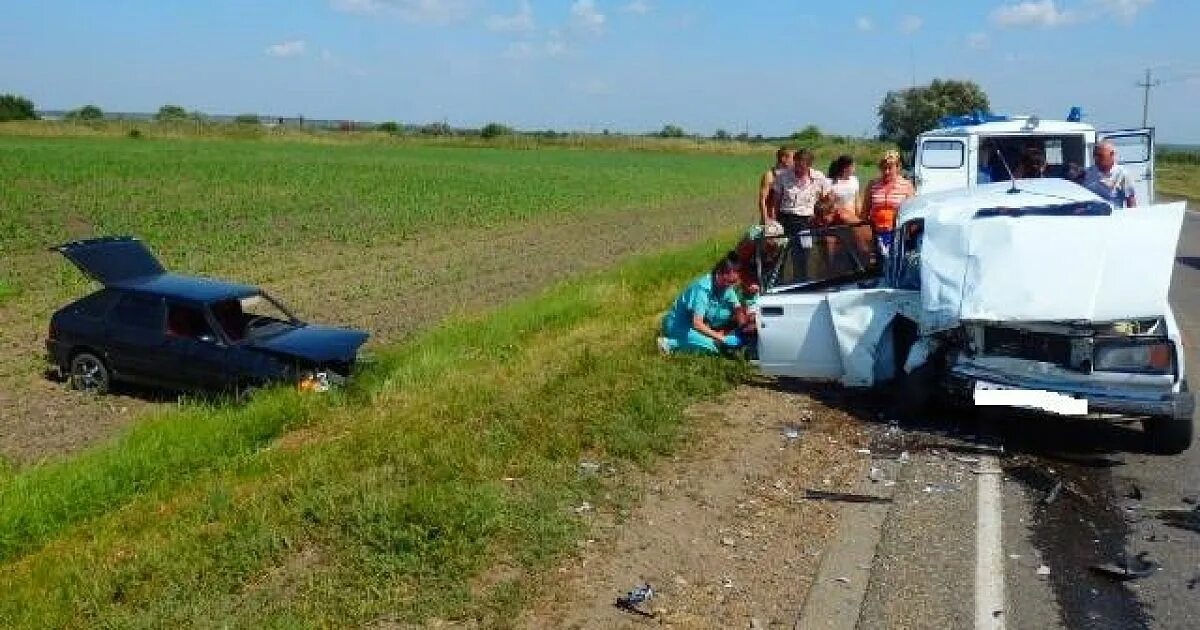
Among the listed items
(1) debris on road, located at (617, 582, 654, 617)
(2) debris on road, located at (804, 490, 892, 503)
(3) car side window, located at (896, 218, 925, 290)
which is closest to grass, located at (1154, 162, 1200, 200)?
(3) car side window, located at (896, 218, 925, 290)

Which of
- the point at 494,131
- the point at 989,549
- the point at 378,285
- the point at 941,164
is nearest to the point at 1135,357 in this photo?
the point at 989,549

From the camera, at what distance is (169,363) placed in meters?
10.5

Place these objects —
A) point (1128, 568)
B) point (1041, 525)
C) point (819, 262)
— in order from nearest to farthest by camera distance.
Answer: point (1128, 568) < point (1041, 525) < point (819, 262)

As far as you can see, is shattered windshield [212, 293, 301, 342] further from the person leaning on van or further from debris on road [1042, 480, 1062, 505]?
debris on road [1042, 480, 1062, 505]

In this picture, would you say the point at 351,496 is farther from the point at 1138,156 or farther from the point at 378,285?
the point at 1138,156

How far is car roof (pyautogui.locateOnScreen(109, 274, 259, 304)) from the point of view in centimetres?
1081

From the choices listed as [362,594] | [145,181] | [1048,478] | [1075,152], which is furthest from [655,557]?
[145,181]

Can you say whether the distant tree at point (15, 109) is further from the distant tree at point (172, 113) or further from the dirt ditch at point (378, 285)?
the dirt ditch at point (378, 285)

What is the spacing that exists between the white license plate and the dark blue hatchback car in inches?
237

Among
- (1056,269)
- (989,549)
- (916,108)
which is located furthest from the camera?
(916,108)

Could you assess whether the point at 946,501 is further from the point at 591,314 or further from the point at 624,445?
the point at 591,314

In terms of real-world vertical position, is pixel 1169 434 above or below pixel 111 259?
below

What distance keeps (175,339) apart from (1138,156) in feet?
41.8

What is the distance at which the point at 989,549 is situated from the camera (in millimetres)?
5570
